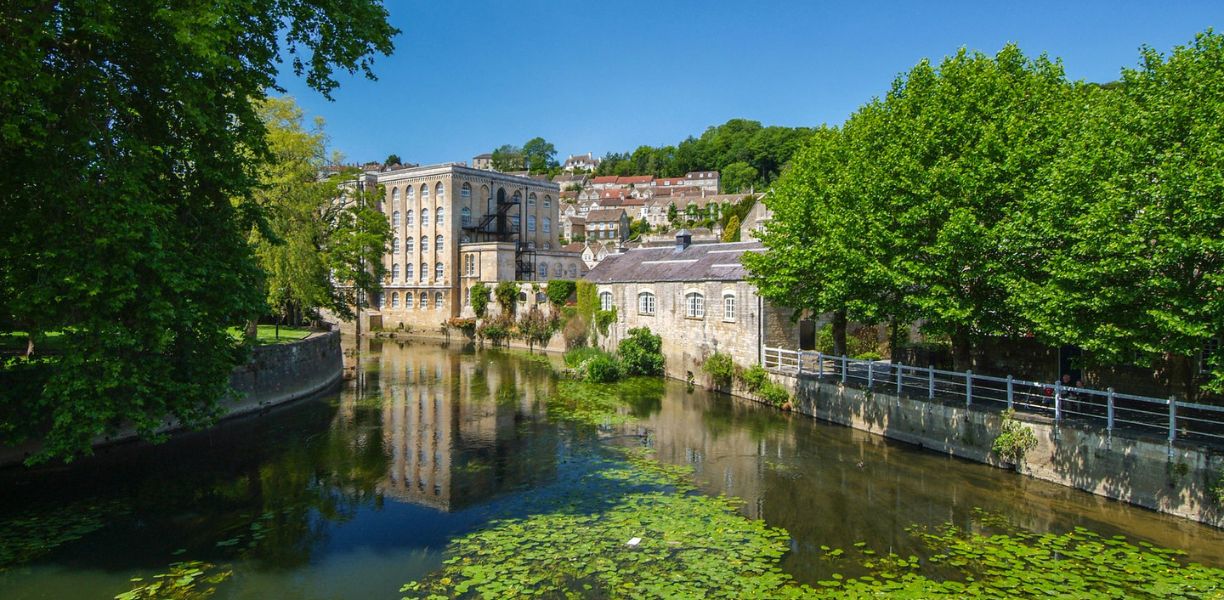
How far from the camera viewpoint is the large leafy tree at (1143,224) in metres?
11.5

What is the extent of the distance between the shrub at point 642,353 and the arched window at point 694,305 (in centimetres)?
249

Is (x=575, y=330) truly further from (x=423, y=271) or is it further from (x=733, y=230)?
(x=733, y=230)

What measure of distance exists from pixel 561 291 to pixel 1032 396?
92.0ft

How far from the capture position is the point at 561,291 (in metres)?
41.4

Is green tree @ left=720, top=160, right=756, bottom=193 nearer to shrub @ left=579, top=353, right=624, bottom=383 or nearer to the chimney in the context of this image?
the chimney

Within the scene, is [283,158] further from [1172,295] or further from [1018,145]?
[1172,295]

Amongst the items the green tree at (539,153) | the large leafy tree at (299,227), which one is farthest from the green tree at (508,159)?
the large leafy tree at (299,227)

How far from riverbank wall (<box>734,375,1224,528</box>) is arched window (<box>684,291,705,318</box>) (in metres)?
8.77

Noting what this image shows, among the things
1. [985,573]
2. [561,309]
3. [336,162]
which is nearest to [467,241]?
[561,309]

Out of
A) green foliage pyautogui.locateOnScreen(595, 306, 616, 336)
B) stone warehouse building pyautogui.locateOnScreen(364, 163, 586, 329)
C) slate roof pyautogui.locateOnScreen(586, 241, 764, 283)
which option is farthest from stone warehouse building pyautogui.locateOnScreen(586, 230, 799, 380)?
stone warehouse building pyautogui.locateOnScreen(364, 163, 586, 329)

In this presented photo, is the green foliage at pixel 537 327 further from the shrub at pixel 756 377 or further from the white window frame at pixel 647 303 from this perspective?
the shrub at pixel 756 377

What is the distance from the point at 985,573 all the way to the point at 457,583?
7.68m

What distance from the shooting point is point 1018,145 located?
1516cm

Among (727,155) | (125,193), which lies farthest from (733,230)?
(727,155)
